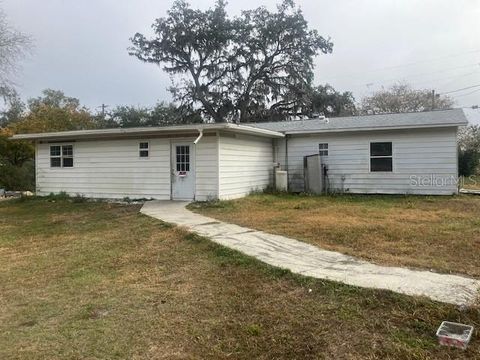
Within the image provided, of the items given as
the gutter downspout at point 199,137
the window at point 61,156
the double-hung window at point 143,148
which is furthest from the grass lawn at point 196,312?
the window at point 61,156

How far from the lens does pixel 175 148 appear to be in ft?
46.6

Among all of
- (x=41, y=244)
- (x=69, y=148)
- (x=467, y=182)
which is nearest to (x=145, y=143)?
(x=69, y=148)

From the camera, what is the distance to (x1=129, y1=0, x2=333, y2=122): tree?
32.6 meters

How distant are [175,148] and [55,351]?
10732mm

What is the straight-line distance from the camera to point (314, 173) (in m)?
16.4

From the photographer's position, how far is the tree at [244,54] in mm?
32594

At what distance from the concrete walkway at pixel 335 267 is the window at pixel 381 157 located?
8315 mm

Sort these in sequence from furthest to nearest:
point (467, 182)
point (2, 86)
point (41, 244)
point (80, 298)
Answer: point (467, 182)
point (2, 86)
point (41, 244)
point (80, 298)

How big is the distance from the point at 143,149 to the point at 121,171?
117cm

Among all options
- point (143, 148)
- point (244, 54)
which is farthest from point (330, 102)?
point (143, 148)

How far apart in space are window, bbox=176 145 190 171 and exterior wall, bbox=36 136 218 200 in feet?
1.07

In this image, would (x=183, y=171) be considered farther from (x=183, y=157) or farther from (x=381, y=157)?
(x=381, y=157)

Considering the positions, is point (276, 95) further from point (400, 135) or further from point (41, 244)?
point (41, 244)

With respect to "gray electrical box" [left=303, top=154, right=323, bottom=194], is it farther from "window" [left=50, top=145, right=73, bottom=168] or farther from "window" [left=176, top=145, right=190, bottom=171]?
"window" [left=50, top=145, right=73, bottom=168]
